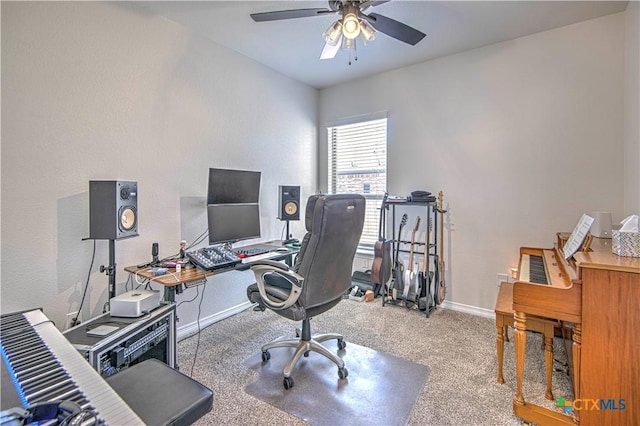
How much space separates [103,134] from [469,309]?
349cm

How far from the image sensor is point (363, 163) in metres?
3.79

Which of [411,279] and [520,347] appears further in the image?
[411,279]

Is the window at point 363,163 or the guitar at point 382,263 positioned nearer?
the guitar at point 382,263

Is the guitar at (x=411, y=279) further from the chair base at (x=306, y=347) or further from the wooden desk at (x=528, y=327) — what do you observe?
the chair base at (x=306, y=347)

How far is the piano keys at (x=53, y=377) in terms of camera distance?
56 centimetres

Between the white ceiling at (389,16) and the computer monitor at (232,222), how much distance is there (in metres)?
1.49

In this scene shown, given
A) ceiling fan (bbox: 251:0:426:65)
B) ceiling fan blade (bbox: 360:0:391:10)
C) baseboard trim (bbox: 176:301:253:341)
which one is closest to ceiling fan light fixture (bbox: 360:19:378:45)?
ceiling fan (bbox: 251:0:426:65)

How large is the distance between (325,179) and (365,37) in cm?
225

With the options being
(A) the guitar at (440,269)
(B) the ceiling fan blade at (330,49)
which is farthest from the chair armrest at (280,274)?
(A) the guitar at (440,269)

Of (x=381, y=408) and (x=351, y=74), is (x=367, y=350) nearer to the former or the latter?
(x=381, y=408)

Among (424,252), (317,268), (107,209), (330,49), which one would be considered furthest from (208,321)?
(330,49)

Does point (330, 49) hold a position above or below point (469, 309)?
above

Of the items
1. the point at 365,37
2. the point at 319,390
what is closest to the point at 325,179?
the point at 365,37

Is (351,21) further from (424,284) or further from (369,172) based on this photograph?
(424,284)
